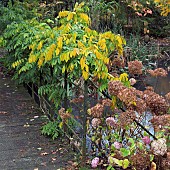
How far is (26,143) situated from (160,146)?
64.1 inches

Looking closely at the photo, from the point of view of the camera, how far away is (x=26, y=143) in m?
3.70

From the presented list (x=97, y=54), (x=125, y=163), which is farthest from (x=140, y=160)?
(x=97, y=54)

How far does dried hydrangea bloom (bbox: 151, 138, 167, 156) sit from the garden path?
1028mm

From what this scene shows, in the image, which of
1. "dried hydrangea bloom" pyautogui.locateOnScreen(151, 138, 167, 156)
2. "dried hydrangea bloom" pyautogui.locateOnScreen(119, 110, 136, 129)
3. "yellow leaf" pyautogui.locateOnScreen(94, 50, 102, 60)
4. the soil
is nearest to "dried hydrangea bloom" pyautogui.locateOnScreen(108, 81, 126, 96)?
"dried hydrangea bloom" pyautogui.locateOnScreen(119, 110, 136, 129)

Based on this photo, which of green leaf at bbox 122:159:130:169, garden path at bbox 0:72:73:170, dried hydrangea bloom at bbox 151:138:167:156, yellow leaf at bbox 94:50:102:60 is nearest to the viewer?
dried hydrangea bloom at bbox 151:138:167:156

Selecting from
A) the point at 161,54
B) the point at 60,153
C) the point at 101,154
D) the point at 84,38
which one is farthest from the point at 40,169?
the point at 161,54

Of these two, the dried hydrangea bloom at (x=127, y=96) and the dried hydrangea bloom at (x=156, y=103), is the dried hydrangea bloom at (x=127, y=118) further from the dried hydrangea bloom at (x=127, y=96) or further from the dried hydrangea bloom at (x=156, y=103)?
the dried hydrangea bloom at (x=156, y=103)

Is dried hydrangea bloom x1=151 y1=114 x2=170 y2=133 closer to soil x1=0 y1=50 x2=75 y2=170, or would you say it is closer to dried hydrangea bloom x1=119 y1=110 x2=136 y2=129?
dried hydrangea bloom x1=119 y1=110 x2=136 y2=129

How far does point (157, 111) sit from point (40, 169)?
1196 mm

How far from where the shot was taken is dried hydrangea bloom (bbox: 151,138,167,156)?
8.57 ft

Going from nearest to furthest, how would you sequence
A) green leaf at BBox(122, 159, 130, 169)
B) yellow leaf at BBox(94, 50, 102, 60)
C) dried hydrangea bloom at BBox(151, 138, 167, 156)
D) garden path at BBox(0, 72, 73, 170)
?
dried hydrangea bloom at BBox(151, 138, 167, 156)
green leaf at BBox(122, 159, 130, 169)
yellow leaf at BBox(94, 50, 102, 60)
garden path at BBox(0, 72, 73, 170)

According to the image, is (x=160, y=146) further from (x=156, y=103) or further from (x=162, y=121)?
(x=156, y=103)

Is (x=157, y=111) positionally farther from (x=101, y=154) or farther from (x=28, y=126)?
(x=28, y=126)

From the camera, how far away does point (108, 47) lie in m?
3.34
